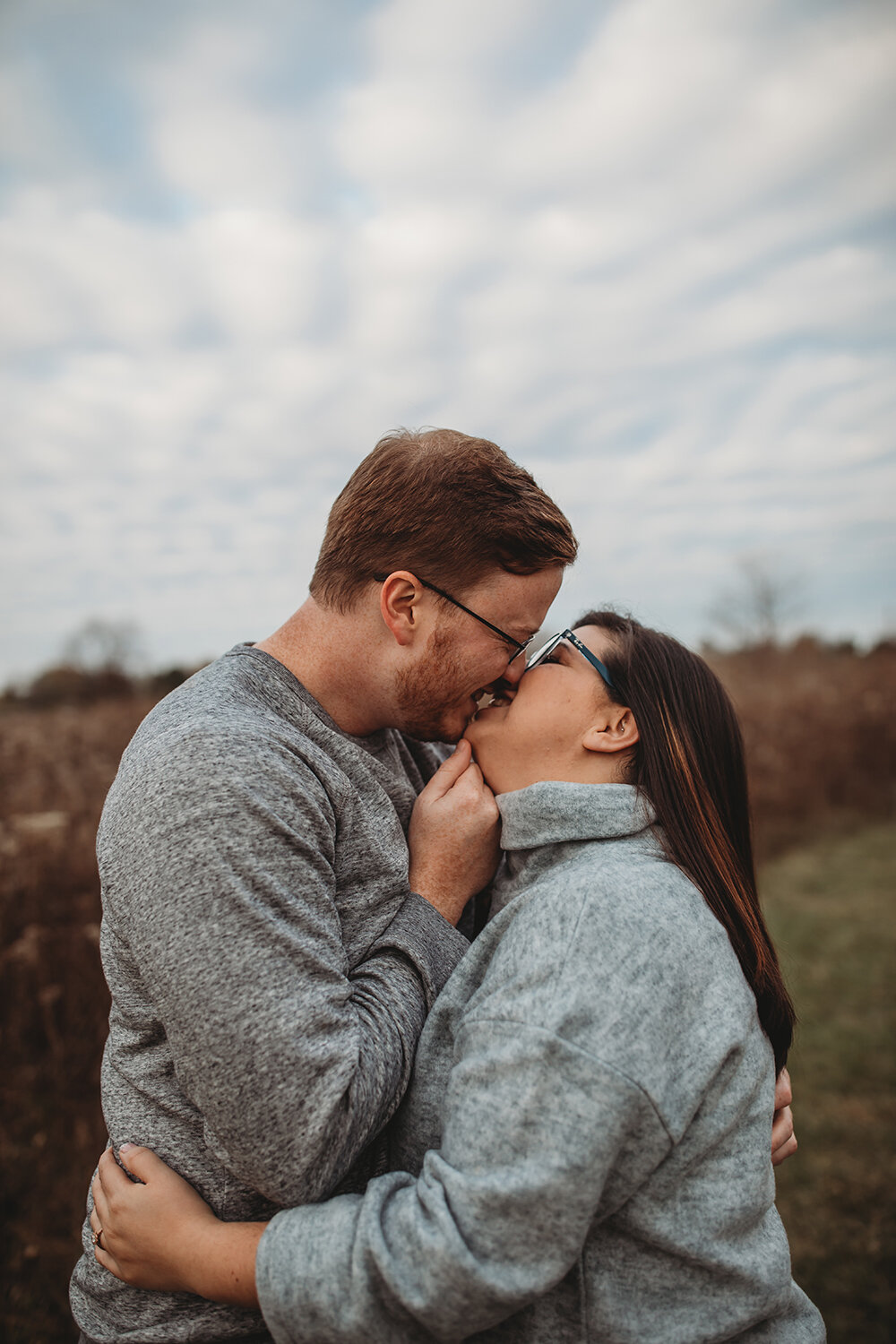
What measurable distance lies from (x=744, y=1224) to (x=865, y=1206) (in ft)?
11.2

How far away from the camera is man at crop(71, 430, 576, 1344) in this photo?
59.1 inches

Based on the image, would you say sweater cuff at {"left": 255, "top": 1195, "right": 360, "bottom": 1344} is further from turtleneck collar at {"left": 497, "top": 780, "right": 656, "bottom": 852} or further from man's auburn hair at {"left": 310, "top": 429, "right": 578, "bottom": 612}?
man's auburn hair at {"left": 310, "top": 429, "right": 578, "bottom": 612}

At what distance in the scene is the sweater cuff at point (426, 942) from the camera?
6.00 ft

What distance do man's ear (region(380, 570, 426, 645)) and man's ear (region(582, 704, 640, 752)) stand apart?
535 millimetres

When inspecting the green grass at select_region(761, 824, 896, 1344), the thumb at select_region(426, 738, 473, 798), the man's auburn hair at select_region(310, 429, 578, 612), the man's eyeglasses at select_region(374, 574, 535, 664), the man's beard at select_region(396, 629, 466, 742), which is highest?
the man's auburn hair at select_region(310, 429, 578, 612)

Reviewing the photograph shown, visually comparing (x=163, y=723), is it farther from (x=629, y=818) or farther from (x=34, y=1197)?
(x=34, y=1197)

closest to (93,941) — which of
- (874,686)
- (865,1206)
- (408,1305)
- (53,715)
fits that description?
(408,1305)

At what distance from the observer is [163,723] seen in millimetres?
1771

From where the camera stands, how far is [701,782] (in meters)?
1.97

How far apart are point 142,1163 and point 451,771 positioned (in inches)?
43.9

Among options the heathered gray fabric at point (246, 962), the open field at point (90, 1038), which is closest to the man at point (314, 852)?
the heathered gray fabric at point (246, 962)

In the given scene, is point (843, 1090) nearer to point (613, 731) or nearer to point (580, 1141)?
point (613, 731)

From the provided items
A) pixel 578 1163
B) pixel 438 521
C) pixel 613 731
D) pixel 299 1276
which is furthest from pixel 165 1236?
pixel 438 521

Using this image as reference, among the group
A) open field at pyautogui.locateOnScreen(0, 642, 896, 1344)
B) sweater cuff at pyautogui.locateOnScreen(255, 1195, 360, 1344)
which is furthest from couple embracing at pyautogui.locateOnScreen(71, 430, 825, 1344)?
open field at pyautogui.locateOnScreen(0, 642, 896, 1344)
